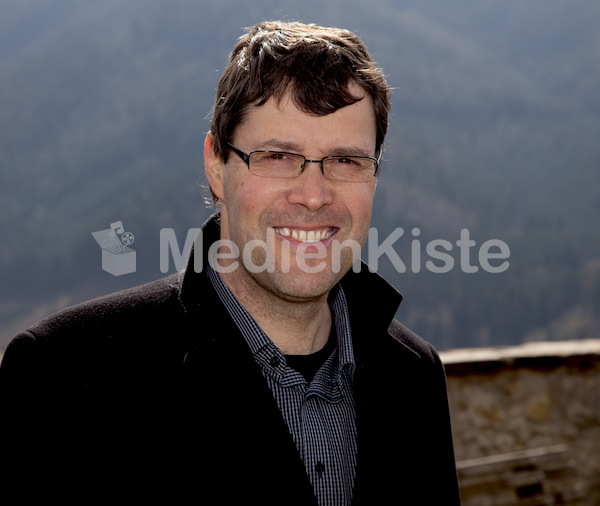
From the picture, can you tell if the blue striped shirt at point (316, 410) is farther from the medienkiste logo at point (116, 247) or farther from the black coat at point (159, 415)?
the medienkiste logo at point (116, 247)

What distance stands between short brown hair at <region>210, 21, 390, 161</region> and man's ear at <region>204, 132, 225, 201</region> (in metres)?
0.04

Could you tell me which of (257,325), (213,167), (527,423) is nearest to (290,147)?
(213,167)

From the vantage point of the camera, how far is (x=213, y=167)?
6.16 ft

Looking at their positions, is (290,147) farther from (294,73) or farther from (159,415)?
(159,415)

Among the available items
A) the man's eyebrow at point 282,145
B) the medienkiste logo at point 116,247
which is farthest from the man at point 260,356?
the medienkiste logo at point 116,247

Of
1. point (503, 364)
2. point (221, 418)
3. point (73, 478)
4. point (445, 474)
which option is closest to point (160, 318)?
point (221, 418)

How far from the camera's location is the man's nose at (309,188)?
1670 mm

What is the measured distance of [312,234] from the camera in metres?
1.70

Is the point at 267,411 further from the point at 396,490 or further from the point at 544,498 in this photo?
the point at 544,498

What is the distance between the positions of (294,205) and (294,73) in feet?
1.11

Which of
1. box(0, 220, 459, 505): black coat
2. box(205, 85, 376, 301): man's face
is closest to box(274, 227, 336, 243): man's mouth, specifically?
box(205, 85, 376, 301): man's face

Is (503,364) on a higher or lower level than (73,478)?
lower

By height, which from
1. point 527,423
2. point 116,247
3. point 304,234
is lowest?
point 527,423

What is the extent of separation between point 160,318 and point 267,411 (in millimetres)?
354
